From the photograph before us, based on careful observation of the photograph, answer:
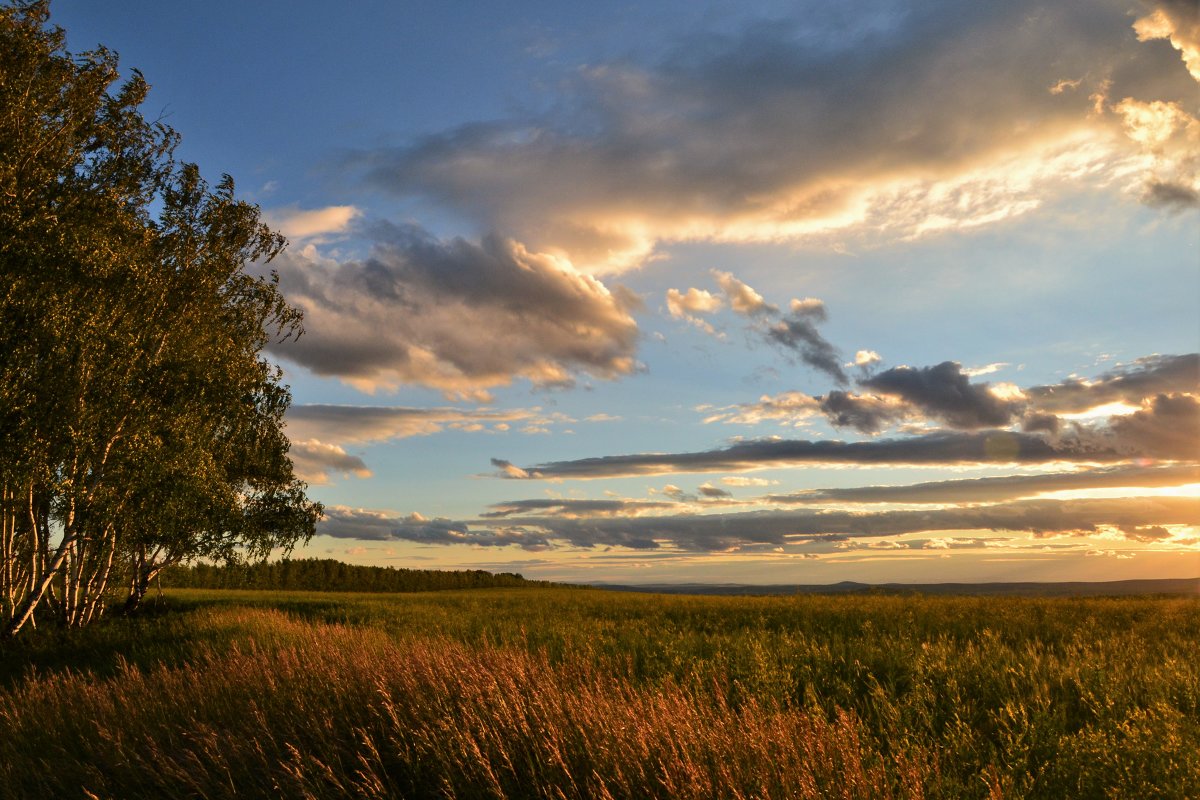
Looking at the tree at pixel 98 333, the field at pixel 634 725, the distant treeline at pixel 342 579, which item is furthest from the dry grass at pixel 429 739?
the distant treeline at pixel 342 579

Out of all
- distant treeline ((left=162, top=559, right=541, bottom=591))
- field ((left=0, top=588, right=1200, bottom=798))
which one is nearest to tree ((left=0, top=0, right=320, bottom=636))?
field ((left=0, top=588, right=1200, bottom=798))

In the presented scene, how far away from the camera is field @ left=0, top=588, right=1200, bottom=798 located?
234 inches

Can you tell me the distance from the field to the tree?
7.92 meters

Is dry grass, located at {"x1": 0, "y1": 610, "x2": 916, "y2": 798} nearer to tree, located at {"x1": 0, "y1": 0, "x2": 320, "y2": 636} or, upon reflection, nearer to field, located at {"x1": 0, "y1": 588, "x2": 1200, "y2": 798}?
field, located at {"x1": 0, "y1": 588, "x2": 1200, "y2": 798}

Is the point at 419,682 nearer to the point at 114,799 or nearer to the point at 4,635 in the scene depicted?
the point at 114,799

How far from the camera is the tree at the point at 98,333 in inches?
765

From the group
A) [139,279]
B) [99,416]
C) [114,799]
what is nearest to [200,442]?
[99,416]

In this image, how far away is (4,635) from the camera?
22750 millimetres

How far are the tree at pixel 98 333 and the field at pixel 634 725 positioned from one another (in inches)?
312

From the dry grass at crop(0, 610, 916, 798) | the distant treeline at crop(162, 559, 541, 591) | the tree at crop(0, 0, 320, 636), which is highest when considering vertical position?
the tree at crop(0, 0, 320, 636)

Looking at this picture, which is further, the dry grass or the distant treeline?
the distant treeline

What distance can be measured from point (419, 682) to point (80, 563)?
2300cm

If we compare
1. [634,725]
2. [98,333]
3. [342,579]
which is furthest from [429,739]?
[342,579]

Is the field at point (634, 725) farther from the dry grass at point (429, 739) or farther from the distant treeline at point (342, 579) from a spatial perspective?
the distant treeline at point (342, 579)
